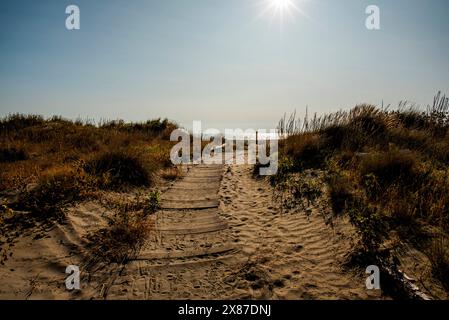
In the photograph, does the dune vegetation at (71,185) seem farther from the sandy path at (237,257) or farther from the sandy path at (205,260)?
the sandy path at (237,257)

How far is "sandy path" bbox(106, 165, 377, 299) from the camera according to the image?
290 cm

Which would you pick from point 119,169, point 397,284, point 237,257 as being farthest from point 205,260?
point 119,169

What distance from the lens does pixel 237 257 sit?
3.56 metres

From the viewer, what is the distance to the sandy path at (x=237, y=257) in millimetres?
2898

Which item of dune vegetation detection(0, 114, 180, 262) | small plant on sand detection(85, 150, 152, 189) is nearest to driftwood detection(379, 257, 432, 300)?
dune vegetation detection(0, 114, 180, 262)

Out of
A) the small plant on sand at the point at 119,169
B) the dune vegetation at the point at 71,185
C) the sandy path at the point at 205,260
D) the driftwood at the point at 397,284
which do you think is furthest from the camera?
the small plant on sand at the point at 119,169

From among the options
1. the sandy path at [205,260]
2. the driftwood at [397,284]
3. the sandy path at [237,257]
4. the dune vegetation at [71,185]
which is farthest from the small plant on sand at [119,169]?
the driftwood at [397,284]

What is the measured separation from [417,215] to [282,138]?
7.04 metres

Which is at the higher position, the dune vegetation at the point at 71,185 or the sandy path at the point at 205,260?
the dune vegetation at the point at 71,185

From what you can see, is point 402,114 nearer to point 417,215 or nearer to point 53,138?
point 417,215

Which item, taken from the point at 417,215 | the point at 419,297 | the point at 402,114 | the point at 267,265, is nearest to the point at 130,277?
the point at 267,265

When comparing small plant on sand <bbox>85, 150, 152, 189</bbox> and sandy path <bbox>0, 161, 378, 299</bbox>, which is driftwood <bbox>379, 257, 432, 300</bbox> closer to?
sandy path <bbox>0, 161, 378, 299</bbox>

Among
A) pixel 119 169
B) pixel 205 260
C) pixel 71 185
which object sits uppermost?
pixel 119 169

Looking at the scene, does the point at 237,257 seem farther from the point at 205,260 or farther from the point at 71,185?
the point at 71,185
